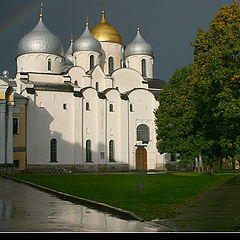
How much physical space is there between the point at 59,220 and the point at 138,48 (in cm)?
5584

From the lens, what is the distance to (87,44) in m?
59.0

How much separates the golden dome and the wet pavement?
165 feet

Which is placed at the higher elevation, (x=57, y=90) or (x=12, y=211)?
(x=57, y=90)

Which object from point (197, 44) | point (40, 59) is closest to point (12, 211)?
point (197, 44)

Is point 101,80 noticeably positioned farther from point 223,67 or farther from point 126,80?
point 223,67

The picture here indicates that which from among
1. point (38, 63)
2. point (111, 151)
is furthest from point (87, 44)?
point (111, 151)

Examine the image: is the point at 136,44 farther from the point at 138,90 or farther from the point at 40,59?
the point at 40,59

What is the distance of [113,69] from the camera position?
62906mm

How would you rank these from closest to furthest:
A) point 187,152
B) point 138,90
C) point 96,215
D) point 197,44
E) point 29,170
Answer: point 96,215
point 197,44
point 187,152
point 29,170
point 138,90

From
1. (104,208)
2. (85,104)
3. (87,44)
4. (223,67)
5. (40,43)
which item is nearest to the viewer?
(104,208)

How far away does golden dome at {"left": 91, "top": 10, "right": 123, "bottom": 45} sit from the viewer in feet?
206

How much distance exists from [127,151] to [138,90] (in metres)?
9.00

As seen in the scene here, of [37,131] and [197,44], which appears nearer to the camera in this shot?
[197,44]
